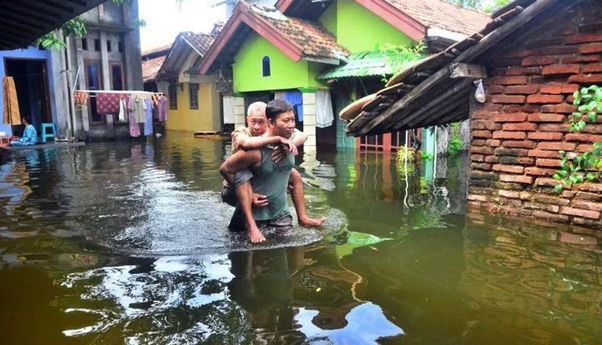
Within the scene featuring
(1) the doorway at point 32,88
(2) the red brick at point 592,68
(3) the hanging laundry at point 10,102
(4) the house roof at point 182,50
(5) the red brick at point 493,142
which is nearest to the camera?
(2) the red brick at point 592,68

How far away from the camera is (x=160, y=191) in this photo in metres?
9.30

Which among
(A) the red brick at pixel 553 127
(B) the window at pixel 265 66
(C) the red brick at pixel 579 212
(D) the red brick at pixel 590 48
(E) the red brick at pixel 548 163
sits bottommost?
(C) the red brick at pixel 579 212

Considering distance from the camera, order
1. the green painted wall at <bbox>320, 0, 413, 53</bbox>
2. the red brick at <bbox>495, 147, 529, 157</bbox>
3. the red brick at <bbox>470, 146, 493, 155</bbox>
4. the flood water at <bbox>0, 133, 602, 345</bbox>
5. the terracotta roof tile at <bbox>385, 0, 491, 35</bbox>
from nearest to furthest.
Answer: the flood water at <bbox>0, 133, 602, 345</bbox> → the red brick at <bbox>495, 147, 529, 157</bbox> → the red brick at <bbox>470, 146, 493, 155</bbox> → the terracotta roof tile at <bbox>385, 0, 491, 35</bbox> → the green painted wall at <bbox>320, 0, 413, 53</bbox>

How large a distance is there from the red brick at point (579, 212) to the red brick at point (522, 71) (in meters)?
1.67

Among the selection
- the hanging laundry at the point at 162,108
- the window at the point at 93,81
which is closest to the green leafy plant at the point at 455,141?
the hanging laundry at the point at 162,108

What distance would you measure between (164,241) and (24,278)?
5.07ft

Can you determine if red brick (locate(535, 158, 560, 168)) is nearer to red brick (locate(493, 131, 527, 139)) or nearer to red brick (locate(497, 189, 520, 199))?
red brick (locate(493, 131, 527, 139))

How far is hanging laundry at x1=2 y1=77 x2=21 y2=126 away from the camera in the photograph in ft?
55.1

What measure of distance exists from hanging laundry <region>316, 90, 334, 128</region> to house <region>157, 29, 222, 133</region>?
747cm

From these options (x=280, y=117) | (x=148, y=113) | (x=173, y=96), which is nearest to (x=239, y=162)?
(x=280, y=117)

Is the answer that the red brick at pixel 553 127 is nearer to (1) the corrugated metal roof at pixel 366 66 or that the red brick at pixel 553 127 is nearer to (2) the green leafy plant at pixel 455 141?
(1) the corrugated metal roof at pixel 366 66

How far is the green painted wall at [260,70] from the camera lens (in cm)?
1575

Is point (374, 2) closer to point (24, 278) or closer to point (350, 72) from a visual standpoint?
point (350, 72)

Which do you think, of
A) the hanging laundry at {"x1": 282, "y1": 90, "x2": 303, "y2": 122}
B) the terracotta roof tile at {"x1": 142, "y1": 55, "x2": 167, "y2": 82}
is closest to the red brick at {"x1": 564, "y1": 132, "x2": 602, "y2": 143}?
the hanging laundry at {"x1": 282, "y1": 90, "x2": 303, "y2": 122}
